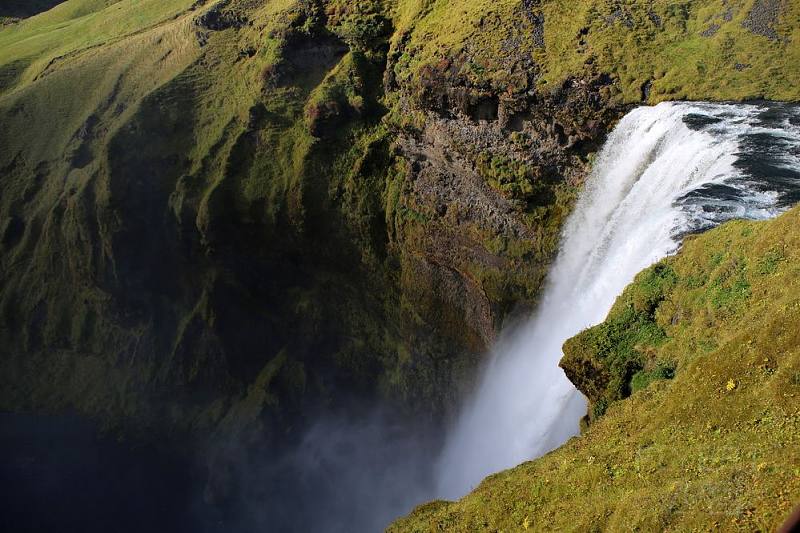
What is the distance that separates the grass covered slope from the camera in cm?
1378

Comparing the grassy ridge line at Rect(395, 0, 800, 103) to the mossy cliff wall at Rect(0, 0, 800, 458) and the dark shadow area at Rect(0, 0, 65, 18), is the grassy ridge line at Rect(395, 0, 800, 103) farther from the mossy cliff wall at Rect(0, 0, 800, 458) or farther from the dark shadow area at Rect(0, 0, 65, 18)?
the dark shadow area at Rect(0, 0, 65, 18)

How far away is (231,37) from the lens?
65.4 m

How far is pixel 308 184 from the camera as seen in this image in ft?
181

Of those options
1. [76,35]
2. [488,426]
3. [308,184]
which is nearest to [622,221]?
[488,426]

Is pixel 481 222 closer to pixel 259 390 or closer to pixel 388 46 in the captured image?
pixel 388 46

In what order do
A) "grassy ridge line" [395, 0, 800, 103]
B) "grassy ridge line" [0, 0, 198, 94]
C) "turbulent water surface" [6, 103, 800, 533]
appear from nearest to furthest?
"turbulent water surface" [6, 103, 800, 533], "grassy ridge line" [395, 0, 800, 103], "grassy ridge line" [0, 0, 198, 94]

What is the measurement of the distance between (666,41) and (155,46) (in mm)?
52899

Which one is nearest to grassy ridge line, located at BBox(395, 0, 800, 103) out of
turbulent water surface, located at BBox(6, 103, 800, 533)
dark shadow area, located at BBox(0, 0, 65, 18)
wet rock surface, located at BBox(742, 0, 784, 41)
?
wet rock surface, located at BBox(742, 0, 784, 41)

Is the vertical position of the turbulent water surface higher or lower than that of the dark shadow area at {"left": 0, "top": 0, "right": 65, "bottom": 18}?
lower

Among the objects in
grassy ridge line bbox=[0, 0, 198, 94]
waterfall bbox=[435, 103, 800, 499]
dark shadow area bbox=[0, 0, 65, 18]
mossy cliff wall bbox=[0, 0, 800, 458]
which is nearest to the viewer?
waterfall bbox=[435, 103, 800, 499]

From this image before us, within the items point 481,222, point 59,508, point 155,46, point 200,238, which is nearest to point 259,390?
point 200,238

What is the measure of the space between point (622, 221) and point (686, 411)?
706 inches

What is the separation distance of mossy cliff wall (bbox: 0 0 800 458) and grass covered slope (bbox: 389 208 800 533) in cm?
1904

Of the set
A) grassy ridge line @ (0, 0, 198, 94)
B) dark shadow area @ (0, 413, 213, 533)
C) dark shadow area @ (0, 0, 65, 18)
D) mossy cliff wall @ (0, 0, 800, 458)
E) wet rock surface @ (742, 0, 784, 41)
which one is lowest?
dark shadow area @ (0, 413, 213, 533)
